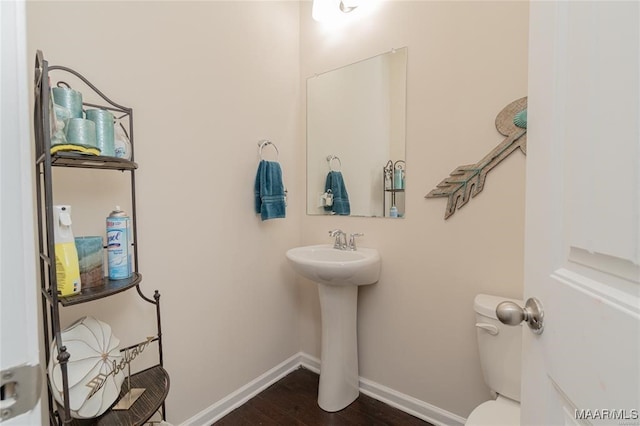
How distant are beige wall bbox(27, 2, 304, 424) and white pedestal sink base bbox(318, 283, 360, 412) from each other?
16.2 inches

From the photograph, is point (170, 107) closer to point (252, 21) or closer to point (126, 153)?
point (126, 153)

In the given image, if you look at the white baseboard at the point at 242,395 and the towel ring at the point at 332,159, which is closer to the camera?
the white baseboard at the point at 242,395

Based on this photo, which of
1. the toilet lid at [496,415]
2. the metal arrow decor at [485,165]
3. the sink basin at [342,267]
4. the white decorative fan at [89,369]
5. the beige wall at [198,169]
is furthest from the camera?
the sink basin at [342,267]

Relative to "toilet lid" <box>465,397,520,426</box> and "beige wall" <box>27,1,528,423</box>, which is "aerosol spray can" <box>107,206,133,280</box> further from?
"toilet lid" <box>465,397,520,426</box>

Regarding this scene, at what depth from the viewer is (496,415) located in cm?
105

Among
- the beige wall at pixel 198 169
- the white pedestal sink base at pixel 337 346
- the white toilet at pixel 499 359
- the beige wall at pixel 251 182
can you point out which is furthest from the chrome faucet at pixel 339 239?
the white toilet at pixel 499 359

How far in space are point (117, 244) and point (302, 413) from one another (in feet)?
4.30

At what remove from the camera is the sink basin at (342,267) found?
4.71 feet

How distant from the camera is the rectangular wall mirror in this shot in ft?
5.37

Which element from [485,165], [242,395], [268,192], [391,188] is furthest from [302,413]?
[485,165]

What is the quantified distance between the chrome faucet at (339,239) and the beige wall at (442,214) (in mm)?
88

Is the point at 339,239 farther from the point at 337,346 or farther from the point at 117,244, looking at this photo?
the point at 117,244

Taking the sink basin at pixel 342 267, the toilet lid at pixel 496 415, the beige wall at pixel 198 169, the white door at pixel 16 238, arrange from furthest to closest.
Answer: the sink basin at pixel 342 267 < the beige wall at pixel 198 169 < the toilet lid at pixel 496 415 < the white door at pixel 16 238

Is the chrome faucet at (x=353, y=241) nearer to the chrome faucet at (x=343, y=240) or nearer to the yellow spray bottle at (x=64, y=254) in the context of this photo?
the chrome faucet at (x=343, y=240)
